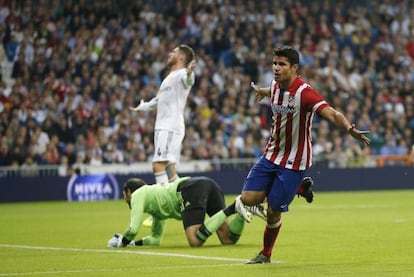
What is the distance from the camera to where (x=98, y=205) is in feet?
88.4

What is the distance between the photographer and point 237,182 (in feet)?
101

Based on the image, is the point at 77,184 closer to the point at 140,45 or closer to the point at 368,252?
the point at 140,45

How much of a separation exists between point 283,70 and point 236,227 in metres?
3.34

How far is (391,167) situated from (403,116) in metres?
2.15

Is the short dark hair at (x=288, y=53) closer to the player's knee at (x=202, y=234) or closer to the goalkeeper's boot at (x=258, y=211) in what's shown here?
the goalkeeper's boot at (x=258, y=211)

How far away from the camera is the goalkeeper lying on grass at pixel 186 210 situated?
44.5 feet

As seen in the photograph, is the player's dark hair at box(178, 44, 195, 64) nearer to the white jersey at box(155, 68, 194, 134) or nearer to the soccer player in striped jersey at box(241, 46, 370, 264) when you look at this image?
the white jersey at box(155, 68, 194, 134)

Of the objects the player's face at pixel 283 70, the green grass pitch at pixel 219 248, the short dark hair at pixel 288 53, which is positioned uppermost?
the short dark hair at pixel 288 53

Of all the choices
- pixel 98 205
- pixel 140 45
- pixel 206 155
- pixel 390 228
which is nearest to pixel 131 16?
pixel 140 45

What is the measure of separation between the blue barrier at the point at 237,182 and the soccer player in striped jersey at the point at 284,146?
17797 millimetres

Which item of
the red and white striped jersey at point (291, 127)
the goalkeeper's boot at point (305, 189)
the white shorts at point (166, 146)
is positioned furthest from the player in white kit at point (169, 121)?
the red and white striped jersey at point (291, 127)

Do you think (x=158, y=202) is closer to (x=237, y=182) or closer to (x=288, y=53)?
(x=288, y=53)

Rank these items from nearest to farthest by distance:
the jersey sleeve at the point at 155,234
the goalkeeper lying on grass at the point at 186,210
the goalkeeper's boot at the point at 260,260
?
1. the goalkeeper's boot at the point at 260,260
2. the goalkeeper lying on grass at the point at 186,210
3. the jersey sleeve at the point at 155,234

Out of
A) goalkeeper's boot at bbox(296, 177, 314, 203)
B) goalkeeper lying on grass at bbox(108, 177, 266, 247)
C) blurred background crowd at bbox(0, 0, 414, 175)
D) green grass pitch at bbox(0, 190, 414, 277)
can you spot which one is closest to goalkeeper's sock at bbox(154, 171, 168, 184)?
green grass pitch at bbox(0, 190, 414, 277)
